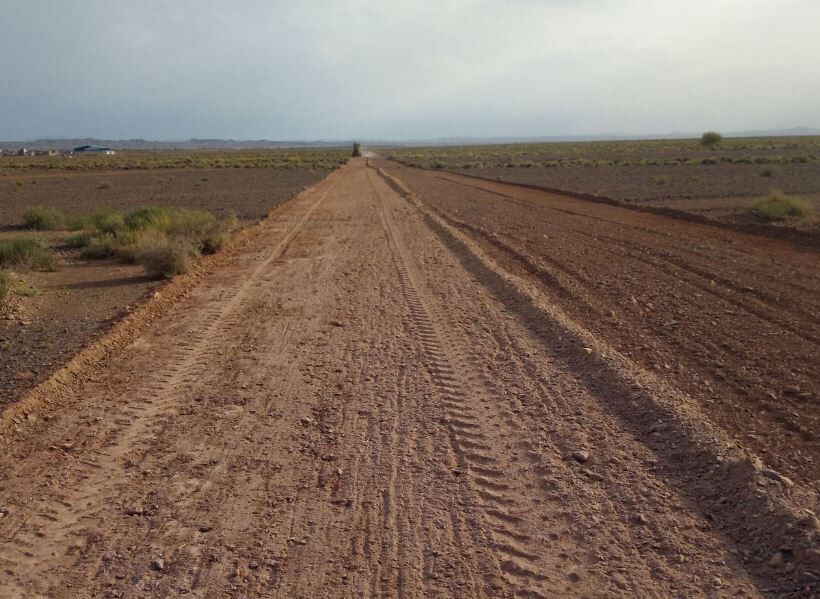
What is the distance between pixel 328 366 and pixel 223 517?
330 cm

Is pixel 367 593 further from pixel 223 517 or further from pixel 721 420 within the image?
pixel 721 420

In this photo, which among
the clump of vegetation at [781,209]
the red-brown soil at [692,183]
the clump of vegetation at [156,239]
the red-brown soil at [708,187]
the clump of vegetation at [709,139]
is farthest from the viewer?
the clump of vegetation at [709,139]

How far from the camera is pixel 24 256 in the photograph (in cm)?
1444

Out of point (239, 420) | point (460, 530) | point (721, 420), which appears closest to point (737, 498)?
point (721, 420)

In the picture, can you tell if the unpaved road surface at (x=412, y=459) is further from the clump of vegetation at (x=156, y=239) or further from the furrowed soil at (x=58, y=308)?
the clump of vegetation at (x=156, y=239)

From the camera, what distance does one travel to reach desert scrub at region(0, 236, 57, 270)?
1430 cm

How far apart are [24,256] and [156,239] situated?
267cm

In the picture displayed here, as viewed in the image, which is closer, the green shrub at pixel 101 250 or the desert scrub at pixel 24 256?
the desert scrub at pixel 24 256

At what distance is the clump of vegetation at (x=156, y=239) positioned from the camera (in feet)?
45.7

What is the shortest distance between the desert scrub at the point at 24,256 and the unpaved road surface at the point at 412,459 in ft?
18.0

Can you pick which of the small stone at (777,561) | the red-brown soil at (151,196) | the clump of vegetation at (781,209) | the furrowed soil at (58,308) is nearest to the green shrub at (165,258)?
the furrowed soil at (58,308)

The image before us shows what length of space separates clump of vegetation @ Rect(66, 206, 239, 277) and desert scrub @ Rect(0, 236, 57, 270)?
5.93ft

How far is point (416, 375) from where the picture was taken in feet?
24.8

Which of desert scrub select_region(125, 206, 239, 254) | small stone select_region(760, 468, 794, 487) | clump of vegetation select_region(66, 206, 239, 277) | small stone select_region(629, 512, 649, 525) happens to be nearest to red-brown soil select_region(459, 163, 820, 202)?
desert scrub select_region(125, 206, 239, 254)
